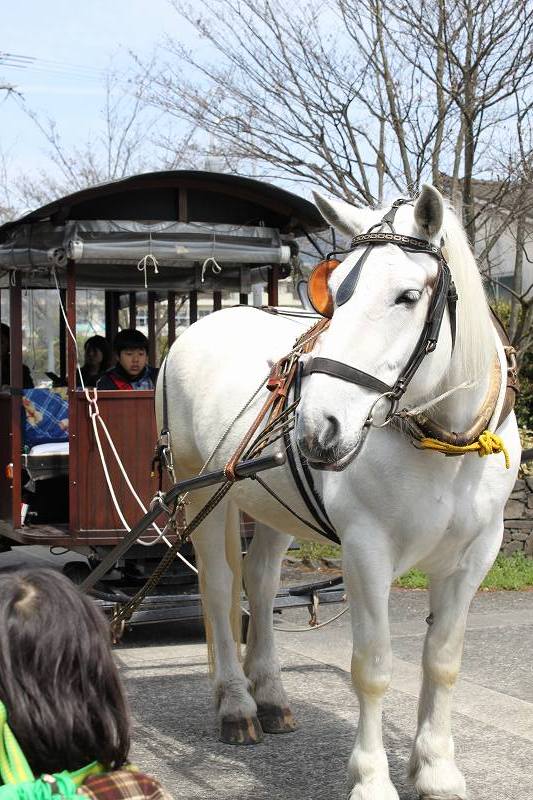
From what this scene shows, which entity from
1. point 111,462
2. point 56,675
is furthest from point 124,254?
point 56,675

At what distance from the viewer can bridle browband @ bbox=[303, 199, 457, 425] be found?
3.18 m

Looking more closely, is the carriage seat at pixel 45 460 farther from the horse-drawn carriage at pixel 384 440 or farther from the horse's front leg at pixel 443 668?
the horse's front leg at pixel 443 668

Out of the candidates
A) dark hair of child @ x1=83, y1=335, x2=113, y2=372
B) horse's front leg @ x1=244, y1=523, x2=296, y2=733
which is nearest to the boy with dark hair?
dark hair of child @ x1=83, y1=335, x2=113, y2=372

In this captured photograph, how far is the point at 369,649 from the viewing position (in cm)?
371

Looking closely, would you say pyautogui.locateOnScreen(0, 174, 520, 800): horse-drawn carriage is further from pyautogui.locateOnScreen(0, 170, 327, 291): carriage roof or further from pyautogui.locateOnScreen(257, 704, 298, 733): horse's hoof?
pyautogui.locateOnScreen(0, 170, 327, 291): carriage roof

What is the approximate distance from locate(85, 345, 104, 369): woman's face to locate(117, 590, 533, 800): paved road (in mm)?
2141

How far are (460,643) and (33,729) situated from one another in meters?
2.62

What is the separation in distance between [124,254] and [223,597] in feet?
7.53

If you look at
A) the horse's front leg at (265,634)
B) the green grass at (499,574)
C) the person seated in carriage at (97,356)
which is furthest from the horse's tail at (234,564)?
the person seated in carriage at (97,356)

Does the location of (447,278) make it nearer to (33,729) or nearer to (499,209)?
(33,729)

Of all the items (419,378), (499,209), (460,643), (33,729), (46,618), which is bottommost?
(460,643)

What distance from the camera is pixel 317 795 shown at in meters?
4.11

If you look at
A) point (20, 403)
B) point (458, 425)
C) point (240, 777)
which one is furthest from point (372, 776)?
point (20, 403)

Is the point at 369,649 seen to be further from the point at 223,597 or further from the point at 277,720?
the point at 223,597
